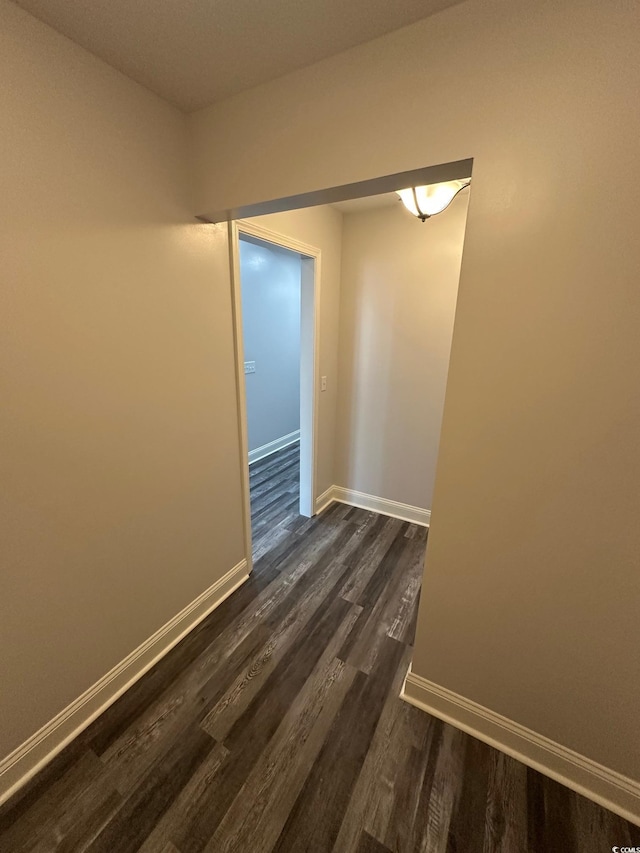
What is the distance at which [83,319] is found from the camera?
1169 millimetres

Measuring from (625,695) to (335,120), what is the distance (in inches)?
82.1

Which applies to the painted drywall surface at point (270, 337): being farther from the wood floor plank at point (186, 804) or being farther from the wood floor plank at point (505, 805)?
the wood floor plank at point (505, 805)

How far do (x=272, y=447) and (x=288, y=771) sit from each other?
11.2 feet

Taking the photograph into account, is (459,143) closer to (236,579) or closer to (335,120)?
(335,120)

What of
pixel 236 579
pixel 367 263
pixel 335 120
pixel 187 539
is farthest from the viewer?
pixel 367 263

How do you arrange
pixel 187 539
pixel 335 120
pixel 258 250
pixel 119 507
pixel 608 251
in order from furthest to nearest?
pixel 258 250
pixel 187 539
pixel 119 507
pixel 335 120
pixel 608 251

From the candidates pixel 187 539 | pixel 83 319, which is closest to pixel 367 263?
pixel 83 319

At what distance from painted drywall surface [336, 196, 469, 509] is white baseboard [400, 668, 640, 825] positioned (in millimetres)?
1520

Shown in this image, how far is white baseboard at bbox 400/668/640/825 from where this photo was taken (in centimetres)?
116

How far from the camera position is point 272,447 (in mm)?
4469

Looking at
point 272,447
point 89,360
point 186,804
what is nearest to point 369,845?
point 186,804

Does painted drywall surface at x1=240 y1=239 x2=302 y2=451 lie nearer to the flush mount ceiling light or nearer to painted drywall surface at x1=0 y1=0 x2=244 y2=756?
painted drywall surface at x1=0 y1=0 x2=244 y2=756

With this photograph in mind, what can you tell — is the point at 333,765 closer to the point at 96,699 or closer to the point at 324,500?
the point at 96,699

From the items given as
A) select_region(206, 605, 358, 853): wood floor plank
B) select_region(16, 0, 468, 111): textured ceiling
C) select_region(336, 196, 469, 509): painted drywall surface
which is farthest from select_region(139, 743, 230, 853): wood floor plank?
select_region(16, 0, 468, 111): textured ceiling
